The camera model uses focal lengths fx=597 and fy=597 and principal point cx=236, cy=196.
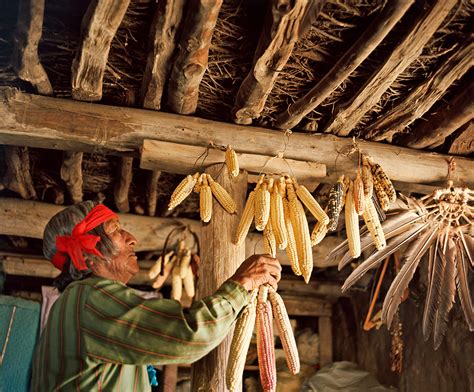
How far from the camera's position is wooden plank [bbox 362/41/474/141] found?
3.21m

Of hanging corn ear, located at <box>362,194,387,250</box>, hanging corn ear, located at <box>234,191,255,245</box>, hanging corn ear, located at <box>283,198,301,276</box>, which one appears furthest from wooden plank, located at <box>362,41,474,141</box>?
hanging corn ear, located at <box>234,191,255,245</box>

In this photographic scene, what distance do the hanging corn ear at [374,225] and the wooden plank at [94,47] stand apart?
5.54 feet

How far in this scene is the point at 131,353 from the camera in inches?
94.9

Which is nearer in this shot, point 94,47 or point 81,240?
point 81,240

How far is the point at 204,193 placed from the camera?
3.41m

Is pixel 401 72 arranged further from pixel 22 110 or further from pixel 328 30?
pixel 22 110

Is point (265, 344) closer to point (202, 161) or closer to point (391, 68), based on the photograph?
point (202, 161)

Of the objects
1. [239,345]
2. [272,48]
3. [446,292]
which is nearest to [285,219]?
[239,345]

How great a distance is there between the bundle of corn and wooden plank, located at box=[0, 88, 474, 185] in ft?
0.93

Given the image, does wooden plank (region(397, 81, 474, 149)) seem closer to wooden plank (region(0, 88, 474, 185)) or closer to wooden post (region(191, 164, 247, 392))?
wooden plank (region(0, 88, 474, 185))

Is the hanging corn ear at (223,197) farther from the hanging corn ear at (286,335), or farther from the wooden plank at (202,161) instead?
the hanging corn ear at (286,335)

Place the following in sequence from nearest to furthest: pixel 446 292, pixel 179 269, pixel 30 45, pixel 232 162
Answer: pixel 30 45
pixel 232 162
pixel 446 292
pixel 179 269

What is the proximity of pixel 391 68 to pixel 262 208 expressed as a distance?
102cm

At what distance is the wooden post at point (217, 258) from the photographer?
316cm
